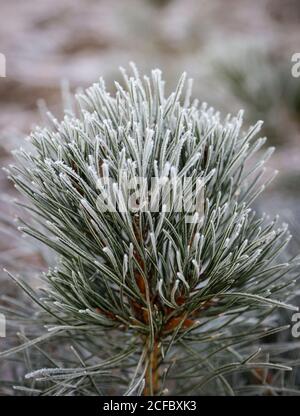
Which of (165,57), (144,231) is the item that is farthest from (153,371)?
(165,57)

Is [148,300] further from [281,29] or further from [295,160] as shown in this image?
[281,29]

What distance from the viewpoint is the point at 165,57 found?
3.57 meters

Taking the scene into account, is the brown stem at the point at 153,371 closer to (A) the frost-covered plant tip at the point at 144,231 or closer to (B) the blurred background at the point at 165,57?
(A) the frost-covered plant tip at the point at 144,231

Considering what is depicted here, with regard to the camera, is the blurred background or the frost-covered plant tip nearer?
the frost-covered plant tip

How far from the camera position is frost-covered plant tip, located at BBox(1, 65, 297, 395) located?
0.52 meters

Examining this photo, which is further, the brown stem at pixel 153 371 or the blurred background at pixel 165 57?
the blurred background at pixel 165 57

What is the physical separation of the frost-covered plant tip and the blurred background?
141 mm

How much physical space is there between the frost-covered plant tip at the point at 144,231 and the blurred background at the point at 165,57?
0.46 feet

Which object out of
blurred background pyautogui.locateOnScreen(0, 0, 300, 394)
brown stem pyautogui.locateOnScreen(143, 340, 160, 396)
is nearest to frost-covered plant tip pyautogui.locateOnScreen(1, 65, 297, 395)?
brown stem pyautogui.locateOnScreen(143, 340, 160, 396)

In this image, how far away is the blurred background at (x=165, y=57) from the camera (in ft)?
5.36

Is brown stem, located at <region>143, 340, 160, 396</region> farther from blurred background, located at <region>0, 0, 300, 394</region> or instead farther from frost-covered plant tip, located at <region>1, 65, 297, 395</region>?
blurred background, located at <region>0, 0, 300, 394</region>

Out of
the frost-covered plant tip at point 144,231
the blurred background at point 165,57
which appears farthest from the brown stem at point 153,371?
the blurred background at point 165,57
